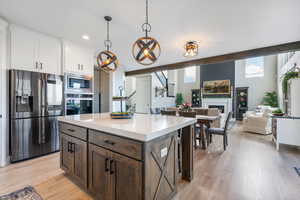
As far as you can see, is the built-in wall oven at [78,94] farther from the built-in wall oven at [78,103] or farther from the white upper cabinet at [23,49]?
the white upper cabinet at [23,49]

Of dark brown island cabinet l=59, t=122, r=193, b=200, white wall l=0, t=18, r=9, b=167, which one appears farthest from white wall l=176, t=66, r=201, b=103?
white wall l=0, t=18, r=9, b=167

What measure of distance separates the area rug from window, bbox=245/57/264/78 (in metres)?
11.4

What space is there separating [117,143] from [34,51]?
2.87 m

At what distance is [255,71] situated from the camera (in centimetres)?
910

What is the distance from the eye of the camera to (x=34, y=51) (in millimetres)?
2766

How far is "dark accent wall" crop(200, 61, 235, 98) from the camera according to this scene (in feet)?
30.5

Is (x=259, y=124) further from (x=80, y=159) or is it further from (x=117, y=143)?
(x=80, y=159)

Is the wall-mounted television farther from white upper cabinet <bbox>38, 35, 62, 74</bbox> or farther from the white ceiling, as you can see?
white upper cabinet <bbox>38, 35, 62, 74</bbox>

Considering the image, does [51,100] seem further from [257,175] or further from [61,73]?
[257,175]

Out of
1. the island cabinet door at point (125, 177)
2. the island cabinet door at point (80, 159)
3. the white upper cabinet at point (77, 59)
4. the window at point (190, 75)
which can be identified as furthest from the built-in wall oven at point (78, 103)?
the window at point (190, 75)

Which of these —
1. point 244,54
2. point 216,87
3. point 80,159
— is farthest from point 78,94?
point 216,87

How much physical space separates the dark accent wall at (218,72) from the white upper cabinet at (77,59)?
28.4 feet

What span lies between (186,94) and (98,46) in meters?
8.88

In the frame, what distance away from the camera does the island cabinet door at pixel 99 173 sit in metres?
1.41
